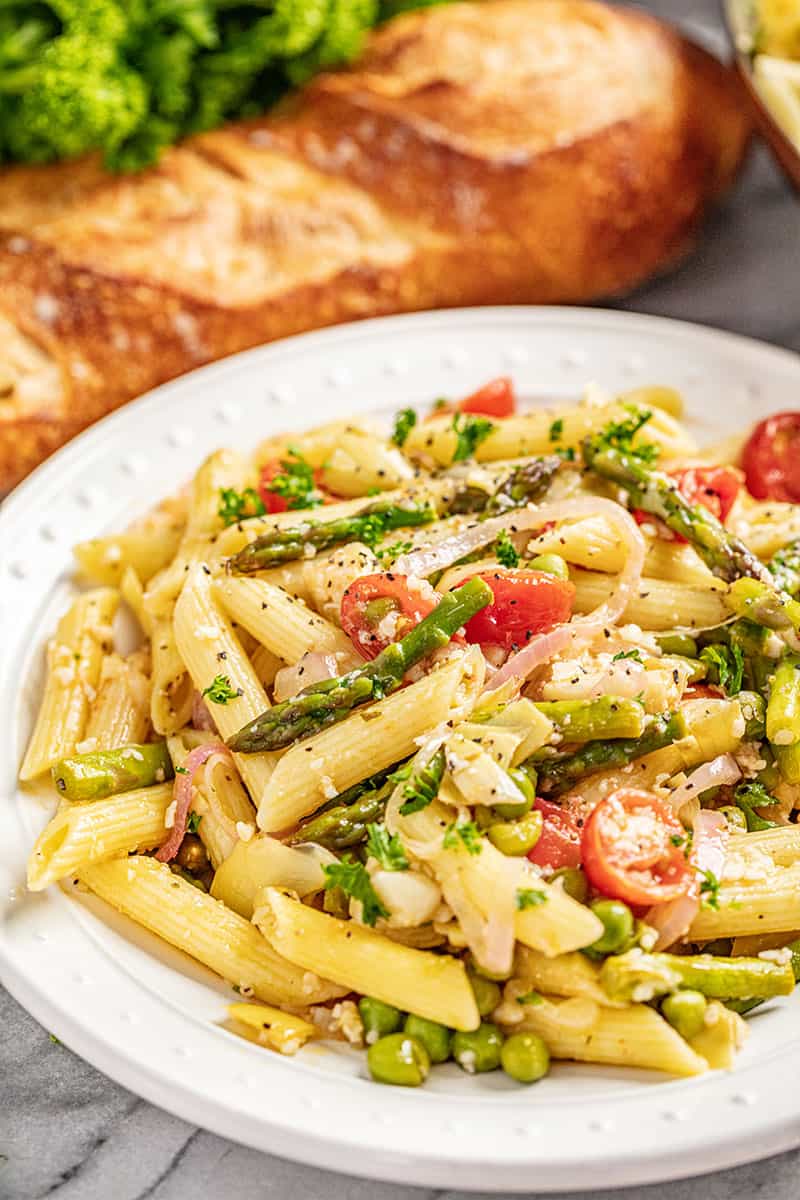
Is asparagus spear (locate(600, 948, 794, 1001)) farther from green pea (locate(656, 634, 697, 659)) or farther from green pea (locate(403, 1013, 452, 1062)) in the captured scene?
green pea (locate(656, 634, 697, 659))

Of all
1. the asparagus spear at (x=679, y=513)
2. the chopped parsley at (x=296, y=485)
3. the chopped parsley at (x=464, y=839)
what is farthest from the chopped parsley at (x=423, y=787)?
the chopped parsley at (x=296, y=485)

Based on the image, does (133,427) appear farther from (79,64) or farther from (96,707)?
(79,64)

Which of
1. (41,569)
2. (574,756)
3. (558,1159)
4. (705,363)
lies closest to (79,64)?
(41,569)

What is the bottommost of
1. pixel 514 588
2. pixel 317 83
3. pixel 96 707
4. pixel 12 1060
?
pixel 12 1060

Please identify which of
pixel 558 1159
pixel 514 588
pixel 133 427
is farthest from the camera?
pixel 133 427

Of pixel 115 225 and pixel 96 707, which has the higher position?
pixel 115 225

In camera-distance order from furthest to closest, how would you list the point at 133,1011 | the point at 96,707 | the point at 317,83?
the point at 317,83 → the point at 96,707 → the point at 133,1011

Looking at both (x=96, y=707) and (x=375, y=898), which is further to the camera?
(x=96, y=707)

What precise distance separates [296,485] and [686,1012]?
7.08 feet

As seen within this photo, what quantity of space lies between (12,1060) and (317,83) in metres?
4.50

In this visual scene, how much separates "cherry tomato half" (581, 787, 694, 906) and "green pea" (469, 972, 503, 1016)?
13.5 inches

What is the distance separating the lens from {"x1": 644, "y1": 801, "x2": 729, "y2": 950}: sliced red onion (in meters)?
3.24

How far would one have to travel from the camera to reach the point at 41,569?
14.9 feet

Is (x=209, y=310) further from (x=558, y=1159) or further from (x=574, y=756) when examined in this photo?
(x=558, y=1159)
